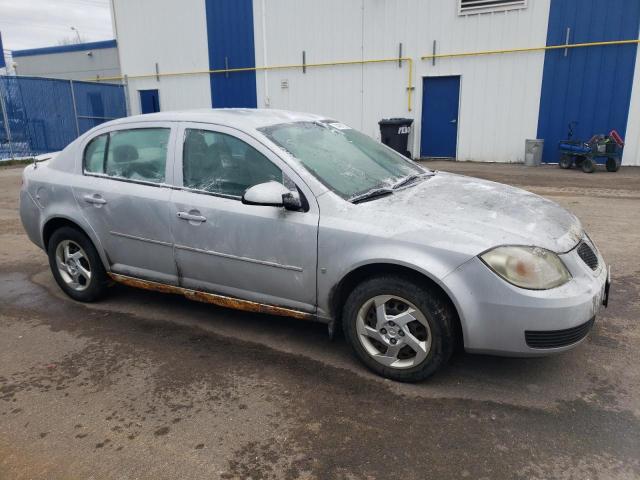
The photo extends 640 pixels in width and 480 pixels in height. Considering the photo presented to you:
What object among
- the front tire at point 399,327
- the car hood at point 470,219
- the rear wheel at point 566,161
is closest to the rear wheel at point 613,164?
the rear wheel at point 566,161

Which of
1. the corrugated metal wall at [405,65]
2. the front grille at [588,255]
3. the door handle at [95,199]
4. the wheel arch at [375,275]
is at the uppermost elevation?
the corrugated metal wall at [405,65]

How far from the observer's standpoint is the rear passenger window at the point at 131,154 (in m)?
3.91

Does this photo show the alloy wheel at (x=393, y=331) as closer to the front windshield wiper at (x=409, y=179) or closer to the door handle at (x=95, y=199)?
the front windshield wiper at (x=409, y=179)

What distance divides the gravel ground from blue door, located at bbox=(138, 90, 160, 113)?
17551 mm

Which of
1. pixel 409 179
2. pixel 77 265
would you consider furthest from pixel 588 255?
pixel 77 265

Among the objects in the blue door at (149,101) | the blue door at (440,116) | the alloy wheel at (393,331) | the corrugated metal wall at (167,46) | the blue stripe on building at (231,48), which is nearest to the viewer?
the alloy wheel at (393,331)

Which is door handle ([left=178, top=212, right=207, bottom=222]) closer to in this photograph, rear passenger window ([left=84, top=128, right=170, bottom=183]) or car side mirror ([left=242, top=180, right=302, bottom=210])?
rear passenger window ([left=84, top=128, right=170, bottom=183])

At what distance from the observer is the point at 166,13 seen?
18938mm

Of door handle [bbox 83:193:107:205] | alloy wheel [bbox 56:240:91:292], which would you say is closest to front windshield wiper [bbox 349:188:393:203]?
door handle [bbox 83:193:107:205]

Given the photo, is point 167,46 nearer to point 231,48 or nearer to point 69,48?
point 231,48

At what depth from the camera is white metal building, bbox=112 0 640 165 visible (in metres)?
12.9

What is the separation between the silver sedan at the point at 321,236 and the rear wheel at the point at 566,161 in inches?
395

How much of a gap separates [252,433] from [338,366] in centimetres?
84

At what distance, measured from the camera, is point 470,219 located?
3.00m
